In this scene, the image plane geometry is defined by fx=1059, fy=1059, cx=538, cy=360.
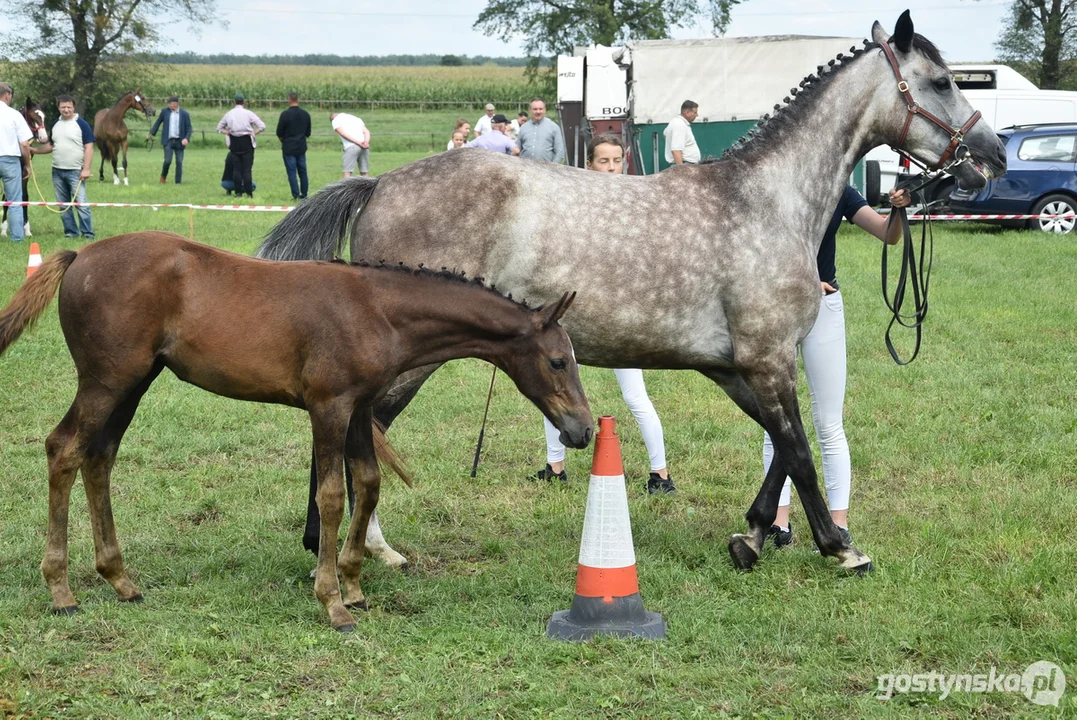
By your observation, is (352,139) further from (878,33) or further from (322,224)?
(878,33)

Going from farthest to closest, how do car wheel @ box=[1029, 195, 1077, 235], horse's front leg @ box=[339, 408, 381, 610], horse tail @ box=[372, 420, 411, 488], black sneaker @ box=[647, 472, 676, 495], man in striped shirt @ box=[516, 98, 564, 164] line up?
car wheel @ box=[1029, 195, 1077, 235] < man in striped shirt @ box=[516, 98, 564, 164] < black sneaker @ box=[647, 472, 676, 495] < horse tail @ box=[372, 420, 411, 488] < horse's front leg @ box=[339, 408, 381, 610]

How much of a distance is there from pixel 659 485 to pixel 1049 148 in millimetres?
14086

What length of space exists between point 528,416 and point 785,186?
138 inches

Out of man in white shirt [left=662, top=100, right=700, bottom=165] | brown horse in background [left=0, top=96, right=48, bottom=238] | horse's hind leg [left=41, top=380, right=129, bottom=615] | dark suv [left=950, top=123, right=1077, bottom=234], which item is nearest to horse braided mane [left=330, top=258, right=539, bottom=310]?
horse's hind leg [left=41, top=380, right=129, bottom=615]

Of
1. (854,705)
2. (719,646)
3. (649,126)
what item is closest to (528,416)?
(719,646)

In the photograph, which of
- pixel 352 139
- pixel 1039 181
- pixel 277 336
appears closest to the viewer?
pixel 277 336

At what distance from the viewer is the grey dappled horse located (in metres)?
5.13

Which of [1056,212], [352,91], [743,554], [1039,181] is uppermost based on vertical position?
[352,91]

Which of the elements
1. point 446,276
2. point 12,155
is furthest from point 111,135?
point 446,276

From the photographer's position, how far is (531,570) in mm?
5238

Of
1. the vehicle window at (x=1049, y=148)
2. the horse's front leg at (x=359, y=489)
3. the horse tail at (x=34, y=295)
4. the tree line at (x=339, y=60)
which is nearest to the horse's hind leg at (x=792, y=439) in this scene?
the horse's front leg at (x=359, y=489)

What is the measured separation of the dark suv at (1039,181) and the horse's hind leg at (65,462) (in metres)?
15.8

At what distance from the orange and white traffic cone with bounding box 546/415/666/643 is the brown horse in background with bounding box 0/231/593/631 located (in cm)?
29

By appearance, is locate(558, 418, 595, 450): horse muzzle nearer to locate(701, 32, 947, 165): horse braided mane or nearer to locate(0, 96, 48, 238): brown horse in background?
locate(701, 32, 947, 165): horse braided mane
